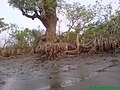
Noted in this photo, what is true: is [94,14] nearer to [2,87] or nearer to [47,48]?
[47,48]

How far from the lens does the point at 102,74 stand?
5641 mm

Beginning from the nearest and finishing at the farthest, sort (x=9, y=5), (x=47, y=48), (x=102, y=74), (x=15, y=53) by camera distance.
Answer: (x=102, y=74)
(x=47, y=48)
(x=15, y=53)
(x=9, y=5)

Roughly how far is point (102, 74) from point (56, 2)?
33.3 feet

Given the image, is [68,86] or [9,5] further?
[9,5]

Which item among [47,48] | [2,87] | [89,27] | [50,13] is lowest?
[2,87]

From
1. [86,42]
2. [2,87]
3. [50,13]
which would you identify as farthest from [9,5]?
[2,87]

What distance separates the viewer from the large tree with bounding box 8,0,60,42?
14.6 meters

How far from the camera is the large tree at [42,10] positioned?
47.8ft

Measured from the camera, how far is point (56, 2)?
15.1 meters

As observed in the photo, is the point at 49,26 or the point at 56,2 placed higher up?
the point at 56,2

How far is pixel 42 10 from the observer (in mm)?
14773

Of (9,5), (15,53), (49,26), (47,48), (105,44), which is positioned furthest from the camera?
(9,5)

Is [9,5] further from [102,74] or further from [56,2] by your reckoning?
[102,74]

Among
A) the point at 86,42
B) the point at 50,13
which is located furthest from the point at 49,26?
the point at 86,42
